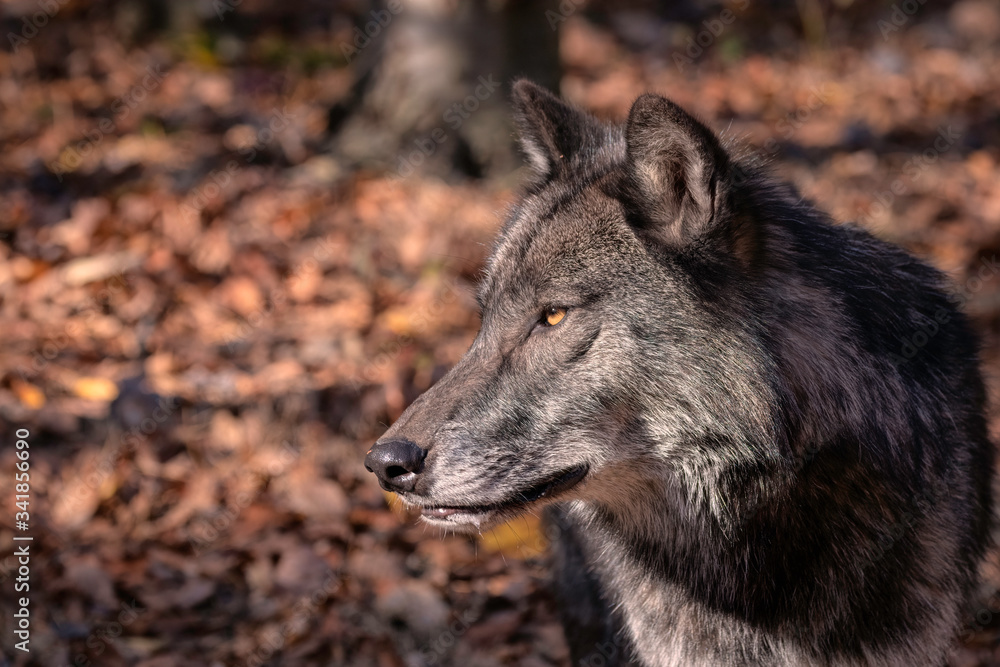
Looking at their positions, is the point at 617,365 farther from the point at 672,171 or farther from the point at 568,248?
the point at 672,171

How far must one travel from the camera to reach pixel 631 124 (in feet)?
8.66

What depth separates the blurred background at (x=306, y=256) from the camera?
14.5ft

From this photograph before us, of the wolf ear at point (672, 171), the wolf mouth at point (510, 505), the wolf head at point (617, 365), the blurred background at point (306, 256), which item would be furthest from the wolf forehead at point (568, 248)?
the blurred background at point (306, 256)

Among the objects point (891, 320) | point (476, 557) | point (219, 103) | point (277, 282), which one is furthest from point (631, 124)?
point (219, 103)

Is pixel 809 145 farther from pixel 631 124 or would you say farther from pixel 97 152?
pixel 97 152

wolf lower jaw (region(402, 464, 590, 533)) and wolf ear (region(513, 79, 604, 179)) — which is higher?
wolf ear (region(513, 79, 604, 179))

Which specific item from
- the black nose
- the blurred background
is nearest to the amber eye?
the black nose

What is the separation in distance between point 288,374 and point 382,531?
131cm

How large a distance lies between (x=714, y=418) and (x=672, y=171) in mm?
761

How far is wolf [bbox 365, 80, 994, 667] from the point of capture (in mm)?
2684

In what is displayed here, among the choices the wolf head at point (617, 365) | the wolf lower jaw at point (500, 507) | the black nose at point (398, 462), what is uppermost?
the wolf head at point (617, 365)

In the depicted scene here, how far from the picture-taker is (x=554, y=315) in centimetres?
289

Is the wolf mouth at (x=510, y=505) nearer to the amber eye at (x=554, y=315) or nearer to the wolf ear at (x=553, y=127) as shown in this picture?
the amber eye at (x=554, y=315)

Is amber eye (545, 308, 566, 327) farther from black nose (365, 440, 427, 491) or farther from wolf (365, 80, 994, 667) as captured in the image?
black nose (365, 440, 427, 491)
